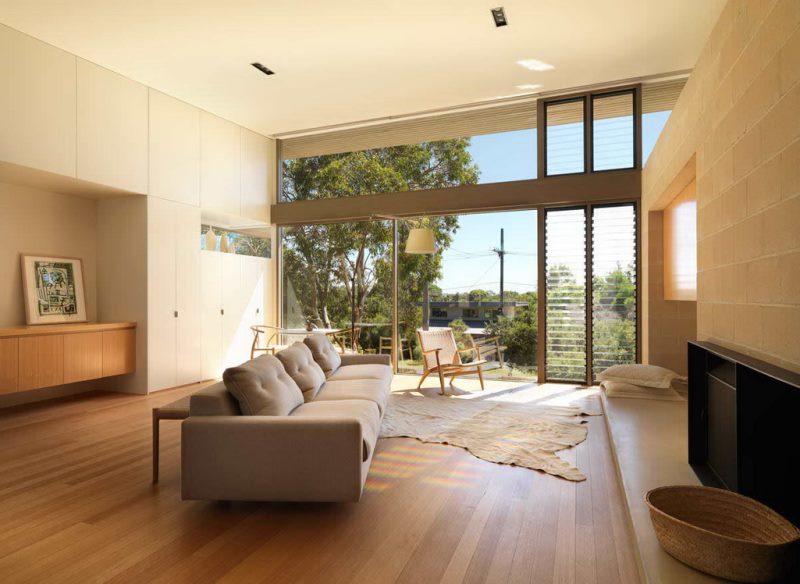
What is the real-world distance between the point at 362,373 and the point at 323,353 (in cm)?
44

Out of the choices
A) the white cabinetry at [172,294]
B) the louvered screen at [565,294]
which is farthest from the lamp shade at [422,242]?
the white cabinetry at [172,294]

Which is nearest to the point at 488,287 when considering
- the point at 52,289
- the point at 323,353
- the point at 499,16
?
the point at 323,353

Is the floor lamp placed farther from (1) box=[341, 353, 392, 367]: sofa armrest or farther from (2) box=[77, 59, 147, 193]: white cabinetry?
(2) box=[77, 59, 147, 193]: white cabinetry

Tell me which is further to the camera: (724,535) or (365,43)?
(365,43)

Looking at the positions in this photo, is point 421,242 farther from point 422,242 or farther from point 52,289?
point 52,289

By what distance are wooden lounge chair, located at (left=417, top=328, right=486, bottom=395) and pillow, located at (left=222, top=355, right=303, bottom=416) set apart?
291 cm

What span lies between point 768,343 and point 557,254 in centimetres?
452

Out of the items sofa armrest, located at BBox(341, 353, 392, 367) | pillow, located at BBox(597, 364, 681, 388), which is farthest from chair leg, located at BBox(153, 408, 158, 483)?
pillow, located at BBox(597, 364, 681, 388)

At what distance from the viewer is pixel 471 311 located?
263 inches

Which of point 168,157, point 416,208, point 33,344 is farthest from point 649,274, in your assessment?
point 33,344

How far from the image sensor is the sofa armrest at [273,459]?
2551mm

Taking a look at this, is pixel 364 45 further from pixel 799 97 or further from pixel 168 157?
pixel 799 97

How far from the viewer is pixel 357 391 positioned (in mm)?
3715

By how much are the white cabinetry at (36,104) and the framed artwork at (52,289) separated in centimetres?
119
